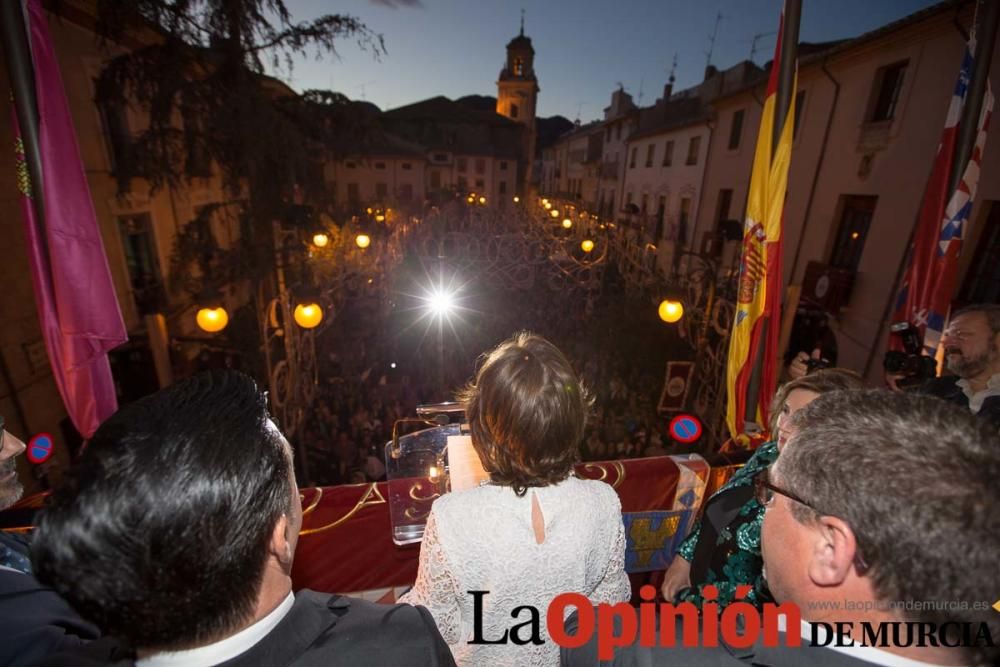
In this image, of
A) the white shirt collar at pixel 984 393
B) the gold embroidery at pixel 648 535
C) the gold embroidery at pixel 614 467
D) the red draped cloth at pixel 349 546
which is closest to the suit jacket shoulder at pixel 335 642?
the red draped cloth at pixel 349 546

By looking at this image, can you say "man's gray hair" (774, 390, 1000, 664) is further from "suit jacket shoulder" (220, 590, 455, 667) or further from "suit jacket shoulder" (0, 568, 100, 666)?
"suit jacket shoulder" (0, 568, 100, 666)

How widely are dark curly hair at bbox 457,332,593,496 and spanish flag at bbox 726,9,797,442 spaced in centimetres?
289

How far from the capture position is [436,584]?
1621 mm

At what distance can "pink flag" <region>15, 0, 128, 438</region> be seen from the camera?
3.11 m

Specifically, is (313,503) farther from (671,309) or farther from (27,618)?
(671,309)

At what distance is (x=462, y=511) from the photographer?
160 cm

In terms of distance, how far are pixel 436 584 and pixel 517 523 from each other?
368 mm

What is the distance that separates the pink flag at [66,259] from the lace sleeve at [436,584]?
333 cm

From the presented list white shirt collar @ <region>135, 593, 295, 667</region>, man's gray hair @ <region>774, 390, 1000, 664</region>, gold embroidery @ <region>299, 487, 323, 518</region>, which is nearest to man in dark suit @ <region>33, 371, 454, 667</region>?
white shirt collar @ <region>135, 593, 295, 667</region>

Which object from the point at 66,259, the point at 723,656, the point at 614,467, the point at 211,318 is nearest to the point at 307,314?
the point at 211,318

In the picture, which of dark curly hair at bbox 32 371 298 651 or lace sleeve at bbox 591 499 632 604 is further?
lace sleeve at bbox 591 499 632 604

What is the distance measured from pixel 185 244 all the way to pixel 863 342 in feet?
55.5

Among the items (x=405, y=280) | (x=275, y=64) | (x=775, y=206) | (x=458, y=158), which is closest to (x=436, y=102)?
(x=458, y=158)

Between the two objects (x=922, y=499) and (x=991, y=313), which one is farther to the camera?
(x=991, y=313)
